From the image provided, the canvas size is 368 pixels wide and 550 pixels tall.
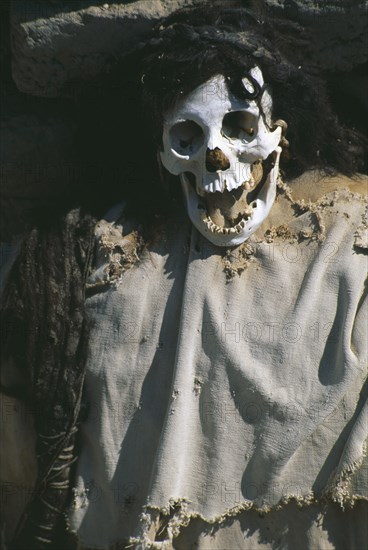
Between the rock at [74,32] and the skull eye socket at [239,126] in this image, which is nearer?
the skull eye socket at [239,126]

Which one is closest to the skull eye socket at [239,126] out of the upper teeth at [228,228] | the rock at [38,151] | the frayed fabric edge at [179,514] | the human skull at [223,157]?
the human skull at [223,157]

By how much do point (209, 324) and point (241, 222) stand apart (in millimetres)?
224

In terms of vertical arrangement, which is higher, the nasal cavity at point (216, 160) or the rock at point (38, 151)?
the nasal cavity at point (216, 160)

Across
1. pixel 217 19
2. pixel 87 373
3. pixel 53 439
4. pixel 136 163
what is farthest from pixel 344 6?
pixel 53 439

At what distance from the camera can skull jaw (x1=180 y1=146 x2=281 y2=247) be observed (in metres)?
2.32

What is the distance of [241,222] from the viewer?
Result: 2318 millimetres

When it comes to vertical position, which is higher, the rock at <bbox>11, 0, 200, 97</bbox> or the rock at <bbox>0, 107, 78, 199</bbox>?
the rock at <bbox>11, 0, 200, 97</bbox>

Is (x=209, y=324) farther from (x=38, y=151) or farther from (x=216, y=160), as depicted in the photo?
(x=38, y=151)

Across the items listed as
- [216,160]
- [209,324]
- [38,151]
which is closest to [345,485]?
[209,324]

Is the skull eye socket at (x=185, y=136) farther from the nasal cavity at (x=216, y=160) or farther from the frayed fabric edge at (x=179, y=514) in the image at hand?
the frayed fabric edge at (x=179, y=514)

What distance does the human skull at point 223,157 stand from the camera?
2.25 meters

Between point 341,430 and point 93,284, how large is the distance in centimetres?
63

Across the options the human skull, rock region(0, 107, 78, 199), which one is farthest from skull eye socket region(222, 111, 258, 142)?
rock region(0, 107, 78, 199)

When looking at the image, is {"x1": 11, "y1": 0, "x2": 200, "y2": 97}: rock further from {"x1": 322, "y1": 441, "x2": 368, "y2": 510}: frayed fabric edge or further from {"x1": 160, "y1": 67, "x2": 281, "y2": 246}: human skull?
{"x1": 322, "y1": 441, "x2": 368, "y2": 510}: frayed fabric edge
